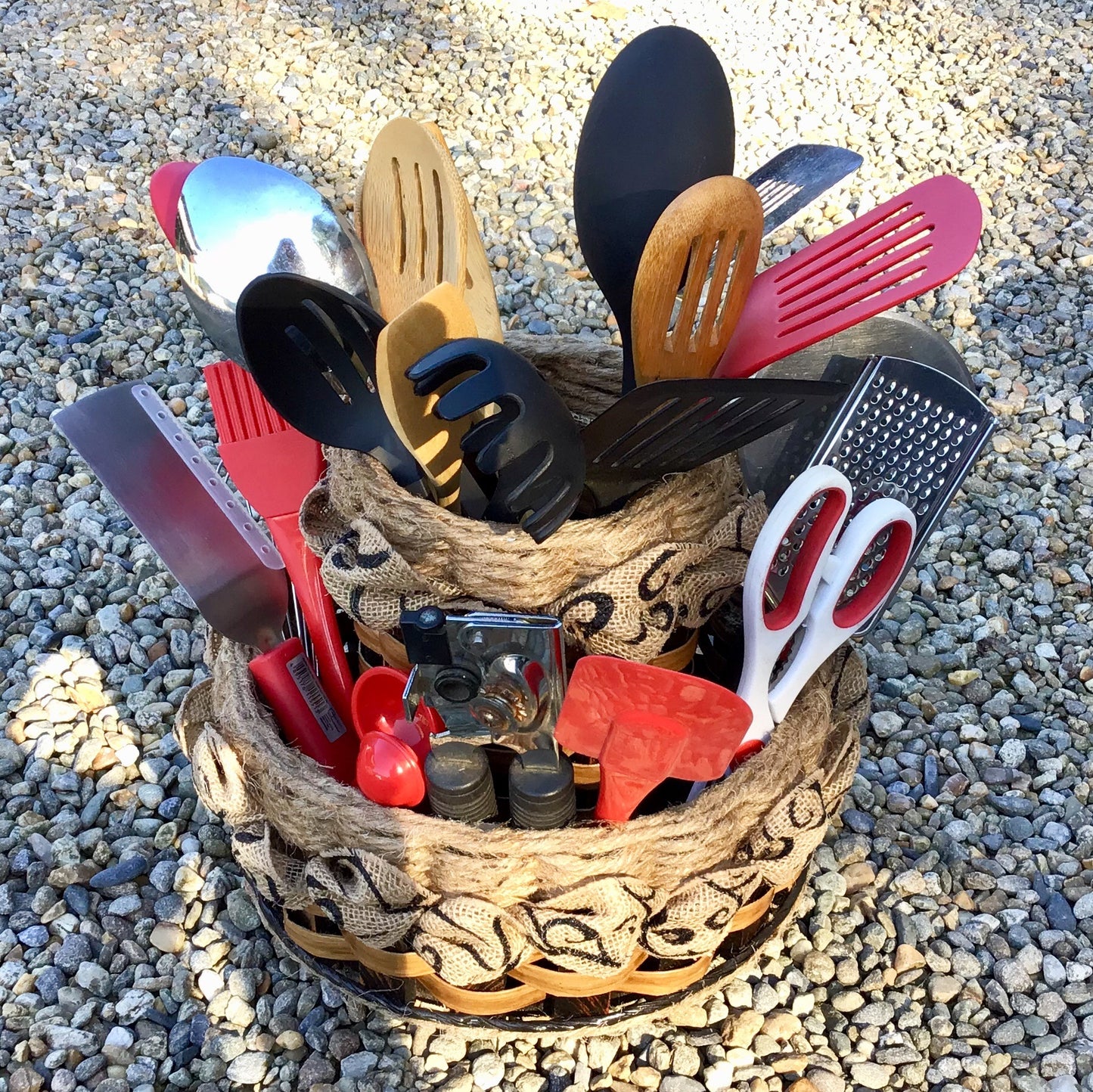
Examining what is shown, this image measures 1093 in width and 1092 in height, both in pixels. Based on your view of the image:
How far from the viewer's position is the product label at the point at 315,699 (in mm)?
756

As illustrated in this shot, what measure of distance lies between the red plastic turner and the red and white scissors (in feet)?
0.27

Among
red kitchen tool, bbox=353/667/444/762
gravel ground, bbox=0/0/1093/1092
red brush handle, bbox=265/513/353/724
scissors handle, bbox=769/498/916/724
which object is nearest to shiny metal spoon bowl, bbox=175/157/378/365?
red brush handle, bbox=265/513/353/724

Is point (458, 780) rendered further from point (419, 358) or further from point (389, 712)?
point (419, 358)

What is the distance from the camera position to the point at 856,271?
63 cm

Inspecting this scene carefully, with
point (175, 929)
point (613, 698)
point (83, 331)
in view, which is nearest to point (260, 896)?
point (175, 929)

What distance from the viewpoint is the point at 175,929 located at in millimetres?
918

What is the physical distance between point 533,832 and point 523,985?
0.51 ft

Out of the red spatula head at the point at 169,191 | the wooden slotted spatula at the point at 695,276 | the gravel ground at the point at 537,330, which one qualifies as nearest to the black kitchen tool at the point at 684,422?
the wooden slotted spatula at the point at 695,276

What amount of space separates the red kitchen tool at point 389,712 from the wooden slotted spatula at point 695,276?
10.1 inches

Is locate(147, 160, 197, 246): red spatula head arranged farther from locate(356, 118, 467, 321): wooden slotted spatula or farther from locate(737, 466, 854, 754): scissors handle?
locate(737, 466, 854, 754): scissors handle

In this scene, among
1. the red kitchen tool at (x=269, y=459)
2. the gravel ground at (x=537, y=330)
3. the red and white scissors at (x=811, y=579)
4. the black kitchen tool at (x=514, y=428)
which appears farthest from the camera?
the gravel ground at (x=537, y=330)

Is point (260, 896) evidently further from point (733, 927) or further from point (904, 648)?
point (904, 648)

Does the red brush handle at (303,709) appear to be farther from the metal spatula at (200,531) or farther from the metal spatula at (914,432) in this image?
the metal spatula at (914,432)

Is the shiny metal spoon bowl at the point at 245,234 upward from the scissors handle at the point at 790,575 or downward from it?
upward
